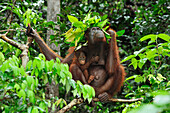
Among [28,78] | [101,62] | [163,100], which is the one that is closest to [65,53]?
[101,62]

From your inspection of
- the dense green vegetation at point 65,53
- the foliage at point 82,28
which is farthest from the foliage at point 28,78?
the foliage at point 82,28

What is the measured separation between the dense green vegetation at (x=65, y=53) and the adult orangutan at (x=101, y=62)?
0.65 ft

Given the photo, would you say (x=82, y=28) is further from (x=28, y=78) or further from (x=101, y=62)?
(x=28, y=78)

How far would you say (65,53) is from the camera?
4.57 m

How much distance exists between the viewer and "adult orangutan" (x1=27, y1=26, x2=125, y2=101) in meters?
3.13

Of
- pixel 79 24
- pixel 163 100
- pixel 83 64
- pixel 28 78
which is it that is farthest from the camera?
pixel 83 64

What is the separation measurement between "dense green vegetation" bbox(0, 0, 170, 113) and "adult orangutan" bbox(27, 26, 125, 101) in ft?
0.65

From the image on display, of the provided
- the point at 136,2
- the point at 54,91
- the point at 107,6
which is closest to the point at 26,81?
the point at 54,91

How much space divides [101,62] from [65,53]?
1.37m

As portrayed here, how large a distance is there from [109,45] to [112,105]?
2019mm

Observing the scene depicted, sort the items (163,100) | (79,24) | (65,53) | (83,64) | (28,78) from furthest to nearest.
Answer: (65,53) → (83,64) → (79,24) → (28,78) → (163,100)

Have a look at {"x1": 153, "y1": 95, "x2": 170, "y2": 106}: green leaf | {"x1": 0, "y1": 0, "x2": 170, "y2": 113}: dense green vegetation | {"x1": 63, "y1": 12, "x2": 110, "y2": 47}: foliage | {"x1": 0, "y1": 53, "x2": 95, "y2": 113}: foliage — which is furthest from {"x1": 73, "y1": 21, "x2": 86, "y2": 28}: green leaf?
{"x1": 153, "y1": 95, "x2": 170, "y2": 106}: green leaf

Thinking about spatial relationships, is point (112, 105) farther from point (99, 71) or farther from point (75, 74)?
point (75, 74)

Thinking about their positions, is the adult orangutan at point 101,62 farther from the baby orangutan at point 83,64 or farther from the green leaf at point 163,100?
the green leaf at point 163,100
